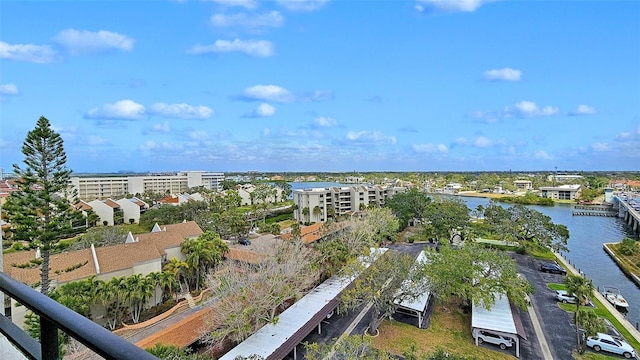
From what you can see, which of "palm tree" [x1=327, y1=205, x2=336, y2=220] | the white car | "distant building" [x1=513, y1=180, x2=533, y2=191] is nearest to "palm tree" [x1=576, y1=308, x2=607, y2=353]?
the white car

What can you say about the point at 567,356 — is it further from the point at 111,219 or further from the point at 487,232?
the point at 111,219

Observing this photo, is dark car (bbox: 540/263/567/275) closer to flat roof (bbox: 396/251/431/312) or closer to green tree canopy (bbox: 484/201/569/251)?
green tree canopy (bbox: 484/201/569/251)

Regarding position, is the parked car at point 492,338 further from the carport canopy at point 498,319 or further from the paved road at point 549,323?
the paved road at point 549,323

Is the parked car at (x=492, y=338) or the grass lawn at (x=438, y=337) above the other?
the parked car at (x=492, y=338)

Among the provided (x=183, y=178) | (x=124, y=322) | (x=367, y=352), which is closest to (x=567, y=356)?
(x=367, y=352)

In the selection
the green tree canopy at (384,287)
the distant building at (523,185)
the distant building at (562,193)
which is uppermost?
the distant building at (523,185)

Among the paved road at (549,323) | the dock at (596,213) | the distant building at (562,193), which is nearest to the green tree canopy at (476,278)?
the paved road at (549,323)

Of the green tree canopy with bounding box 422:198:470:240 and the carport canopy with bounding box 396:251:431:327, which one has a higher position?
the green tree canopy with bounding box 422:198:470:240
